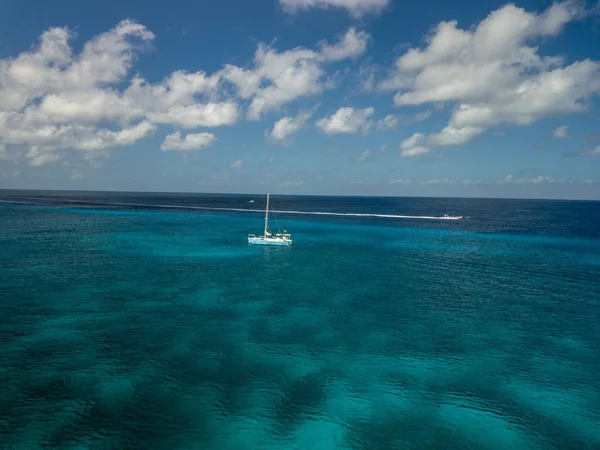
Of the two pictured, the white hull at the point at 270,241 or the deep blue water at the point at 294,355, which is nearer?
the deep blue water at the point at 294,355

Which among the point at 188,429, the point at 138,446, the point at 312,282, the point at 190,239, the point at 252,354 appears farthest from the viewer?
the point at 190,239

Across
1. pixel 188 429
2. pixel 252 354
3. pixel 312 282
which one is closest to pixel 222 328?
pixel 252 354

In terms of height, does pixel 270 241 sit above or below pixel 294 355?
above

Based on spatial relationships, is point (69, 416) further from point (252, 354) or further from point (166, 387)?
point (252, 354)

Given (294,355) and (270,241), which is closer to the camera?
(294,355)

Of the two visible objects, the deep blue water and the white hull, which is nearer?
the deep blue water

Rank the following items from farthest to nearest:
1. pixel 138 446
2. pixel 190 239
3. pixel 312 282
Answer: pixel 190 239
pixel 312 282
pixel 138 446

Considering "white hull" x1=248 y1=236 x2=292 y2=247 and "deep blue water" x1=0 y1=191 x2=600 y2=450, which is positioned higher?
"white hull" x1=248 y1=236 x2=292 y2=247

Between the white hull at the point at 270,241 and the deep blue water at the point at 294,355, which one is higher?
the white hull at the point at 270,241
